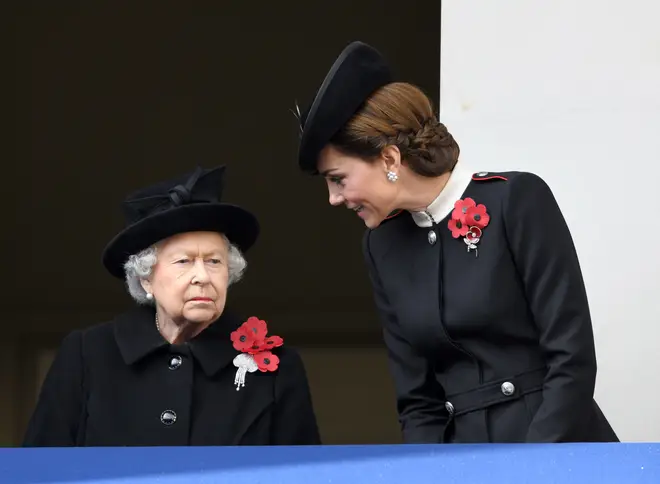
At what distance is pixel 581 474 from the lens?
6.59ft

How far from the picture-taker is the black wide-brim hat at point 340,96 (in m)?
Answer: 2.90

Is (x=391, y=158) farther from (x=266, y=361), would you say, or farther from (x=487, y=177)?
(x=266, y=361)

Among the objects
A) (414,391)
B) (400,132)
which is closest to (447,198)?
(400,132)

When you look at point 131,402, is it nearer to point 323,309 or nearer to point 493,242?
point 493,242

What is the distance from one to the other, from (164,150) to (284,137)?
72 cm

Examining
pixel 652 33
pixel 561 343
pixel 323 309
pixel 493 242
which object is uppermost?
pixel 652 33

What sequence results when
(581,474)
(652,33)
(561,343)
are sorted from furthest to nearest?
(652,33) < (561,343) < (581,474)

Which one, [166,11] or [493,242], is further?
[166,11]

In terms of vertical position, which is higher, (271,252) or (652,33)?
(652,33)

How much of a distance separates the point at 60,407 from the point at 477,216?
112 centimetres

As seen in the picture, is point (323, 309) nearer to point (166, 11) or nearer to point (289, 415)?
point (166, 11)

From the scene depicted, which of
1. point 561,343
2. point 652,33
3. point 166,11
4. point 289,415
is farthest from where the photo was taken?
point 166,11

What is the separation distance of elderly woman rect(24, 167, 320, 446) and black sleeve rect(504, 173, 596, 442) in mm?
755

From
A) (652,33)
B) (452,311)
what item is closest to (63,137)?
(652,33)
